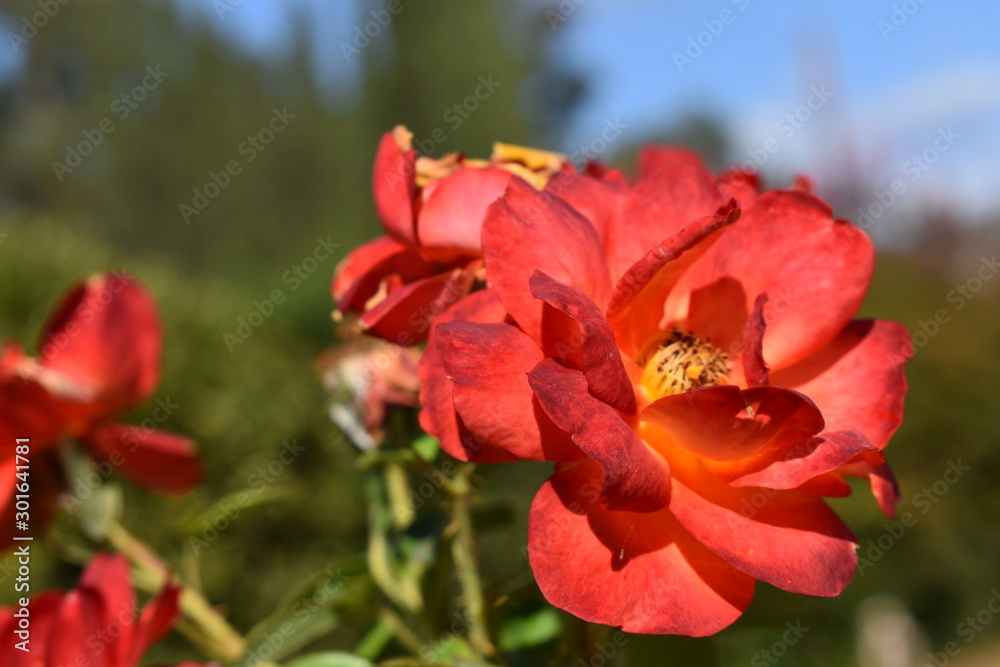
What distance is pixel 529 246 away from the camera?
48cm

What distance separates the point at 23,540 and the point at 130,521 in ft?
7.73

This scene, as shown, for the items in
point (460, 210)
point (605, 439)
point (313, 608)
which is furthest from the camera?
point (313, 608)

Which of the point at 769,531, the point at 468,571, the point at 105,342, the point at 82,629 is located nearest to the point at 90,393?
the point at 105,342

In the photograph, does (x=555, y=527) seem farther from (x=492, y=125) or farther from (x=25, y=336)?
(x=492, y=125)

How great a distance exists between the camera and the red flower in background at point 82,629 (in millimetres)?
557

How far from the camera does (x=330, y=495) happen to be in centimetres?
346

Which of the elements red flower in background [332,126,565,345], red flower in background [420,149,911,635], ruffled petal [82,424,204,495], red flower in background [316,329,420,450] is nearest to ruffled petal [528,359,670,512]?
red flower in background [420,149,911,635]

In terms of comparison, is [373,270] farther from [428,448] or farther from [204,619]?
→ [204,619]

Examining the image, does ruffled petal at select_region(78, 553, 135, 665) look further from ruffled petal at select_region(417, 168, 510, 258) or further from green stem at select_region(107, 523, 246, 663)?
ruffled petal at select_region(417, 168, 510, 258)

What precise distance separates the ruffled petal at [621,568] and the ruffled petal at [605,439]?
0.02 metres

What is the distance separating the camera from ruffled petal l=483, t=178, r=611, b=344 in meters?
0.48

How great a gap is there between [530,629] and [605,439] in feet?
0.86

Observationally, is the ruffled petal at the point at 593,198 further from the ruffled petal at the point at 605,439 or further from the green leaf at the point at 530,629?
the green leaf at the point at 530,629

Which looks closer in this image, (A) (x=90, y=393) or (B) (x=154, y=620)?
(B) (x=154, y=620)
